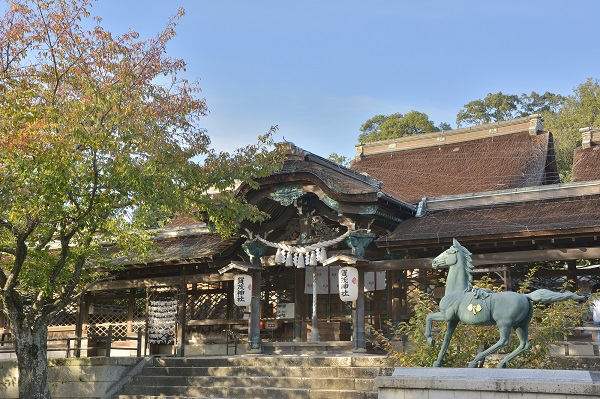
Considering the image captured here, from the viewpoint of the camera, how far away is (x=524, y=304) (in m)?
9.68

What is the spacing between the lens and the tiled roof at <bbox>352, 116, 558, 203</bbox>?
2255cm

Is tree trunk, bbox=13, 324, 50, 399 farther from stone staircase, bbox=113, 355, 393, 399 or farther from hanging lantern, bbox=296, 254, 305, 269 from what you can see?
hanging lantern, bbox=296, 254, 305, 269

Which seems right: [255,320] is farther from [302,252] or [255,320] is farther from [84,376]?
[84,376]

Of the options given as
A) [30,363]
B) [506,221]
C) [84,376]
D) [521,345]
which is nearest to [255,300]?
[84,376]

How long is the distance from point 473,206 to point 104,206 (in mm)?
9234

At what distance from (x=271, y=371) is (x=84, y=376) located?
4.50 meters

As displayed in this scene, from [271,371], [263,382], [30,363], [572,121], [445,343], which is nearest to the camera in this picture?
[445,343]

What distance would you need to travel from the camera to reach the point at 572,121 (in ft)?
121

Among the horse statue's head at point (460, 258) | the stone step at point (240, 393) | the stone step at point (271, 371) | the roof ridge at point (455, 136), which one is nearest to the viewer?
the horse statue's head at point (460, 258)

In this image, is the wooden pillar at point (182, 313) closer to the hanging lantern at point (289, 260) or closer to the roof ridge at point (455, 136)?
the hanging lantern at point (289, 260)

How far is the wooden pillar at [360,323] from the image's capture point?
53.7 feet

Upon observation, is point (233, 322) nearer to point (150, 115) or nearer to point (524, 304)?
point (150, 115)

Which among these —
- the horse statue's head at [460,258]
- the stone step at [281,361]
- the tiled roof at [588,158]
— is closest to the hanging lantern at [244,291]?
the stone step at [281,361]

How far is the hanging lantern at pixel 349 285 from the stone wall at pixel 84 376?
203 inches
